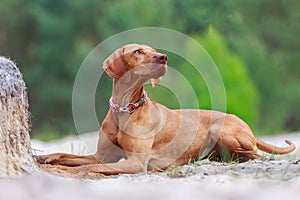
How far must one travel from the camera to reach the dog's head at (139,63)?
6.64 meters

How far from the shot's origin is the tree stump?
552cm

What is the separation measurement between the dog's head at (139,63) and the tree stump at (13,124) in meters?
1.04

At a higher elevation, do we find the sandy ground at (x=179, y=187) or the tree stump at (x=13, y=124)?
the tree stump at (x=13, y=124)

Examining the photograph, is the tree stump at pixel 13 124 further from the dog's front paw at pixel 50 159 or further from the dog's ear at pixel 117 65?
the dog's ear at pixel 117 65

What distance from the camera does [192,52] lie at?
14.4 m

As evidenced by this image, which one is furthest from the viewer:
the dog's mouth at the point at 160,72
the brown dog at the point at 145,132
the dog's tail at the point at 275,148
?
the dog's tail at the point at 275,148

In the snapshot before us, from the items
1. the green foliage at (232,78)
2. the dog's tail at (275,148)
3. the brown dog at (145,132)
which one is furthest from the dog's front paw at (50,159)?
the green foliage at (232,78)

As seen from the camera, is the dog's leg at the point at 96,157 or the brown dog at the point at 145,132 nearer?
the brown dog at the point at 145,132

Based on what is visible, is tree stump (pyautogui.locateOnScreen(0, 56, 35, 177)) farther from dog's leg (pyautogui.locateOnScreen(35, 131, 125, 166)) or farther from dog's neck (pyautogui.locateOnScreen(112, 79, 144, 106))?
dog's neck (pyautogui.locateOnScreen(112, 79, 144, 106))

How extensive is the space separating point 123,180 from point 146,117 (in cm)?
123

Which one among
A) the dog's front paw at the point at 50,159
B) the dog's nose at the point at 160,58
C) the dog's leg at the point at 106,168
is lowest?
the dog's leg at the point at 106,168

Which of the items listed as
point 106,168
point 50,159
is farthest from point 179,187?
point 50,159

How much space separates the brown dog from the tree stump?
0.72 metres

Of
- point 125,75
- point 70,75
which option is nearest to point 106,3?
point 70,75
